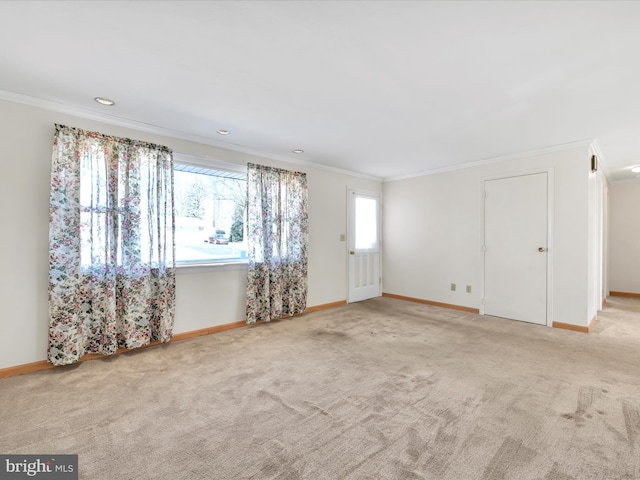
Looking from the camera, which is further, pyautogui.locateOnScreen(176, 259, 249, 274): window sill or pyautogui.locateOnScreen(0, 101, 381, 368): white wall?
pyautogui.locateOnScreen(176, 259, 249, 274): window sill

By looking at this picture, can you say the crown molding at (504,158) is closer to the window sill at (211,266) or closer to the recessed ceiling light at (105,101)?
the window sill at (211,266)

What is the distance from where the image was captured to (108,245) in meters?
3.06

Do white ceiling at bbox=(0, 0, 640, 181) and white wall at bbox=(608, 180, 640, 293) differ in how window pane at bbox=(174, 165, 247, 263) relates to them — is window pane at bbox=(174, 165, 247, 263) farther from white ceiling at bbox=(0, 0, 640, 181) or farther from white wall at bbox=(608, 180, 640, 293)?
white wall at bbox=(608, 180, 640, 293)

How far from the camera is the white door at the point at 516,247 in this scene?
417 cm

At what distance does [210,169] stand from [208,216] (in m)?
0.61

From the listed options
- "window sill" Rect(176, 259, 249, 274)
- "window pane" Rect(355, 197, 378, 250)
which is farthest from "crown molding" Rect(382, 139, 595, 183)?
"window sill" Rect(176, 259, 249, 274)

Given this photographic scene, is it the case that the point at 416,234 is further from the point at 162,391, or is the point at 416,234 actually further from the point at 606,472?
the point at 162,391

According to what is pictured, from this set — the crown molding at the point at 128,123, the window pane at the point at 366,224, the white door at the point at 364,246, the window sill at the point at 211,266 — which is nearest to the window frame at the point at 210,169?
the window sill at the point at 211,266

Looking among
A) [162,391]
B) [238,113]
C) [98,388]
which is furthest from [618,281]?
[98,388]

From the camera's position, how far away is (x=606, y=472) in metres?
1.55

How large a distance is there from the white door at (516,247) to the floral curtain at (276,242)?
2.86 m

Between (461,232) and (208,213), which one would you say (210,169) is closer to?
(208,213)

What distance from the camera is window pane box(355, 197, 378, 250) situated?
5.71m

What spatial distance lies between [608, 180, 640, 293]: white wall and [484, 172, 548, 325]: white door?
387 centimetres
